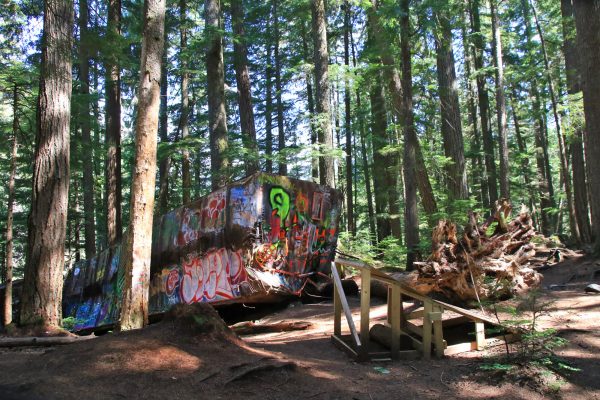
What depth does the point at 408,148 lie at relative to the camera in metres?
12.7

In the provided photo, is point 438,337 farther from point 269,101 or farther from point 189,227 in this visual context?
point 269,101

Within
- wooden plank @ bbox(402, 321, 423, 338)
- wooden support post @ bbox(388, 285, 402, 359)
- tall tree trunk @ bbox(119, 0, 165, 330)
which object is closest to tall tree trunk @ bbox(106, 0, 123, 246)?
tall tree trunk @ bbox(119, 0, 165, 330)

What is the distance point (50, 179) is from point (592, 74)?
12.1 metres

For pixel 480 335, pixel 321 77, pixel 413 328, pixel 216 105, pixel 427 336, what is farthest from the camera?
pixel 321 77

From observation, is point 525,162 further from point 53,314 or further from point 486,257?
point 53,314

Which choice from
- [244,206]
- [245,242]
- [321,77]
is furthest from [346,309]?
[321,77]

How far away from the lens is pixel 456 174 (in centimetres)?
1511

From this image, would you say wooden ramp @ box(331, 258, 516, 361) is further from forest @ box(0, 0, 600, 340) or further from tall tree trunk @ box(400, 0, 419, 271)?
tall tree trunk @ box(400, 0, 419, 271)

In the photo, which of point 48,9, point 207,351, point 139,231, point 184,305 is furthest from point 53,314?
point 48,9

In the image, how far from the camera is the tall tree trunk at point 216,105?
14992mm

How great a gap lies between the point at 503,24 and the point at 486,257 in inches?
A: 959

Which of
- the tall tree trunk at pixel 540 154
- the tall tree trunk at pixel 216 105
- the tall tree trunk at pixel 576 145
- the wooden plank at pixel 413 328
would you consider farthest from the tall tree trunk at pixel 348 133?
the wooden plank at pixel 413 328

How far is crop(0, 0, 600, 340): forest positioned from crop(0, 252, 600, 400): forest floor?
2720 mm

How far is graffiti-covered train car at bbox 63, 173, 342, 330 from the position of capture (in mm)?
10258
